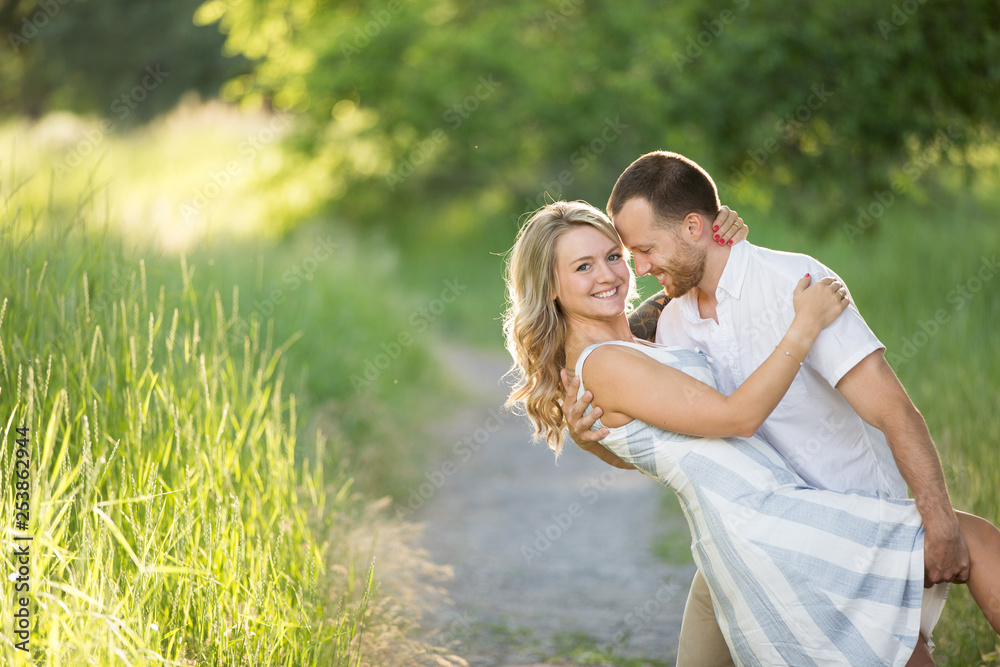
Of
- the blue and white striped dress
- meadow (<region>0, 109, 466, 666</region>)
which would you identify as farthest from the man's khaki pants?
meadow (<region>0, 109, 466, 666</region>)

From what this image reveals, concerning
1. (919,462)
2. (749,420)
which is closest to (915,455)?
(919,462)

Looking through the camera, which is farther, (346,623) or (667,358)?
(346,623)

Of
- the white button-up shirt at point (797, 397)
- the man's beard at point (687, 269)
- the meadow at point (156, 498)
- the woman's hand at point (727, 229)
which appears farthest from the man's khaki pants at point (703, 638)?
the woman's hand at point (727, 229)

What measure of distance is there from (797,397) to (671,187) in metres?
0.83

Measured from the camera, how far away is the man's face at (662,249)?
3076 mm

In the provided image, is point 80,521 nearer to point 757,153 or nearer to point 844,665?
point 844,665

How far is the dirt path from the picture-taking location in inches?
180

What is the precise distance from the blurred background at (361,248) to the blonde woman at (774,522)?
3.52 feet

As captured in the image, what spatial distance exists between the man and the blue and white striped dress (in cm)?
11

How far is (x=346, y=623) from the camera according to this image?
346cm

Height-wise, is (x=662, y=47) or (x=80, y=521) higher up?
(x=662, y=47)

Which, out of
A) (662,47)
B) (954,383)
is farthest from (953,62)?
(662,47)

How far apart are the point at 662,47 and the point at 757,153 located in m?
2.64

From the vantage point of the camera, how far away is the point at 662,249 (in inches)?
122
